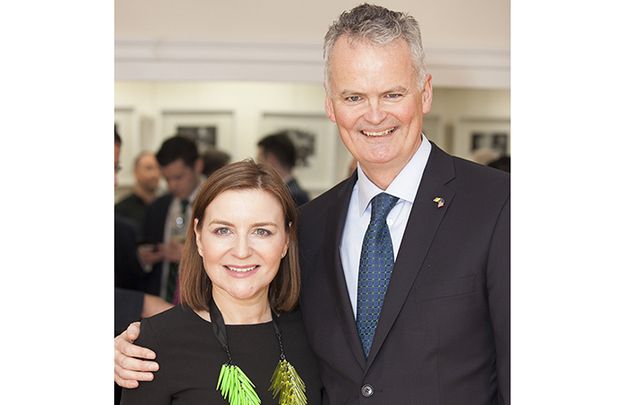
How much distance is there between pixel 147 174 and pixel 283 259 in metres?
5.58

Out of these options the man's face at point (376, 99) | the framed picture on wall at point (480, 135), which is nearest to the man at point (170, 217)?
the framed picture on wall at point (480, 135)

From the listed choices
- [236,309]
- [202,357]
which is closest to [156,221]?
[236,309]

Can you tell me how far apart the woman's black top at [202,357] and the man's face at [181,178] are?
3.64m

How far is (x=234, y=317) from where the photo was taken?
273cm

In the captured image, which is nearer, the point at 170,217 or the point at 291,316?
the point at 291,316

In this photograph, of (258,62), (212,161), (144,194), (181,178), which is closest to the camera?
(258,62)

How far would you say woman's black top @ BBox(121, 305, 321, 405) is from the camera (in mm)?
2568

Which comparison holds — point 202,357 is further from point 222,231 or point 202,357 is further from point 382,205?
point 382,205

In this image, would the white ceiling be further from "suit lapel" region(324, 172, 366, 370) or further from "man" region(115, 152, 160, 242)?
"man" region(115, 152, 160, 242)

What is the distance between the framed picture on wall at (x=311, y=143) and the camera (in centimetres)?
887
